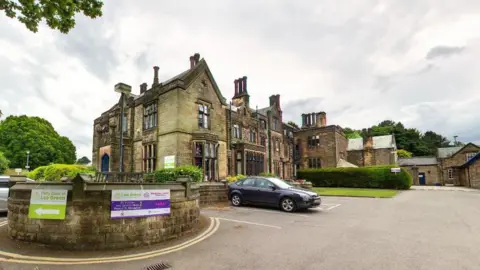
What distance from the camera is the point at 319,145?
42.1 meters

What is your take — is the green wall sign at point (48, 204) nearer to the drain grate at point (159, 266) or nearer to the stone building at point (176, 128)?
the drain grate at point (159, 266)

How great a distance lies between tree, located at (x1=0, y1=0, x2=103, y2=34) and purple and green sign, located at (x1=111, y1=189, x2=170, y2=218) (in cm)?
444

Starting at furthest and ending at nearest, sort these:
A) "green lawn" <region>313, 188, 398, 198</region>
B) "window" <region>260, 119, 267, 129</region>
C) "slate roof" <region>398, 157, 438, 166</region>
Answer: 1. "slate roof" <region>398, 157, 438, 166</region>
2. "window" <region>260, 119, 267, 129</region>
3. "green lawn" <region>313, 188, 398, 198</region>

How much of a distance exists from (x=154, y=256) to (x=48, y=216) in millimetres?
3131

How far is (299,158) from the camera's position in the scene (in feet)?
144

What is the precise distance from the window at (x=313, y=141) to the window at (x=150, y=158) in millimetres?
28297

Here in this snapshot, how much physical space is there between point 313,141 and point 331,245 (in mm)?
37100

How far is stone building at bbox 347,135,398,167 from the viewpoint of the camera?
45.4 m

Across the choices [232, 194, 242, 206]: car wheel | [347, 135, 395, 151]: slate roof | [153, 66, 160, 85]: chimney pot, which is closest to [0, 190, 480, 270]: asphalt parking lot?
[232, 194, 242, 206]: car wheel

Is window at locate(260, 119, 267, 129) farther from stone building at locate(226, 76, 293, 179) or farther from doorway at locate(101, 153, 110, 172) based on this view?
doorway at locate(101, 153, 110, 172)

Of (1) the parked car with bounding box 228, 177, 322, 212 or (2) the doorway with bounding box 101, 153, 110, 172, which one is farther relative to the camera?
(2) the doorway with bounding box 101, 153, 110, 172

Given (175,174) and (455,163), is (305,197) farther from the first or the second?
(455,163)

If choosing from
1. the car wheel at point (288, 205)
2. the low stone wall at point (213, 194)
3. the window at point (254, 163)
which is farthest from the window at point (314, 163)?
the car wheel at point (288, 205)

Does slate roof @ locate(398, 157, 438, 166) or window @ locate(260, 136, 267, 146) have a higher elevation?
window @ locate(260, 136, 267, 146)
